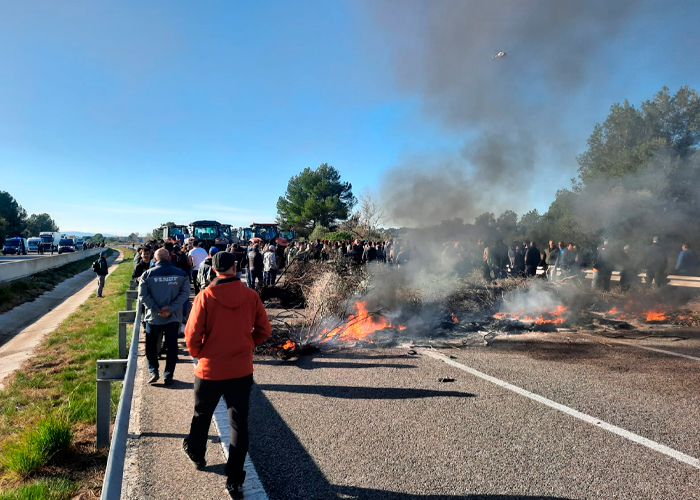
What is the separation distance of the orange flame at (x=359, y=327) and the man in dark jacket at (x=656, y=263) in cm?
792

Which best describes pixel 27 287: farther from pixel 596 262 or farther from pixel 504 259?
pixel 596 262

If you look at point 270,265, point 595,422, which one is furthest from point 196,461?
point 270,265

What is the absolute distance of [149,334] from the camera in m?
5.14

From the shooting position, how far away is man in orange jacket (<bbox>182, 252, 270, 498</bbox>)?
9.61 feet

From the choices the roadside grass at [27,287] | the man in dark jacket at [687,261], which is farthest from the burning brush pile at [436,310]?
the roadside grass at [27,287]

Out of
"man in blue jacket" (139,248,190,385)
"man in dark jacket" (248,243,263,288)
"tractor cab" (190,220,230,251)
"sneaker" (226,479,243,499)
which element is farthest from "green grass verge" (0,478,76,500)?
"tractor cab" (190,220,230,251)

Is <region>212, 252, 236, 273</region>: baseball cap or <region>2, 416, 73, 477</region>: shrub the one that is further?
<region>2, 416, 73, 477</region>: shrub

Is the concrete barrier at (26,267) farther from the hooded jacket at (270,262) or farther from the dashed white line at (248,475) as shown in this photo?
the dashed white line at (248,475)

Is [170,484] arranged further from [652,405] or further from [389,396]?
[652,405]

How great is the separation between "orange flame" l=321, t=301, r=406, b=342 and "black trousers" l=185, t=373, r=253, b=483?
4.06 m

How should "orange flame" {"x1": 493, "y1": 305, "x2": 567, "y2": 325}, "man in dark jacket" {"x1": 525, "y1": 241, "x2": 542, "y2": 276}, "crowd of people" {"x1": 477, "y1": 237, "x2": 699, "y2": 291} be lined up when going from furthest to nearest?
"man in dark jacket" {"x1": 525, "y1": 241, "x2": 542, "y2": 276} < "crowd of people" {"x1": 477, "y1": 237, "x2": 699, "y2": 291} < "orange flame" {"x1": 493, "y1": 305, "x2": 567, "y2": 325}

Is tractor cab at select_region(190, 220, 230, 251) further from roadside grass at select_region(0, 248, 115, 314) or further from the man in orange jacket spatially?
the man in orange jacket

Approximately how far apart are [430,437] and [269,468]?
1.42 m

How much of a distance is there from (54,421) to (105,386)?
0.87 meters
